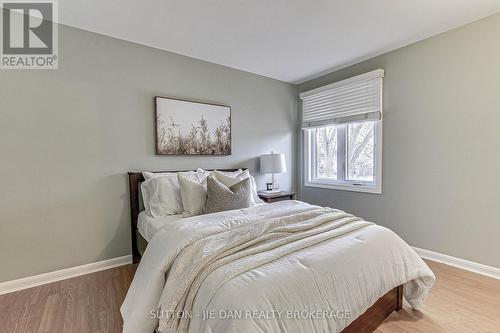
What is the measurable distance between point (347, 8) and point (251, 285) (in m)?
2.42

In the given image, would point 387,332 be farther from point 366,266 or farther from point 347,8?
point 347,8

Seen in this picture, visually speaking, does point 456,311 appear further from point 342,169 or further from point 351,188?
point 342,169

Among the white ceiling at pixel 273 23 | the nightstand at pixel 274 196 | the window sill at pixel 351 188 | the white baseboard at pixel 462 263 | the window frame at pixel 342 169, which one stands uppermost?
the white ceiling at pixel 273 23

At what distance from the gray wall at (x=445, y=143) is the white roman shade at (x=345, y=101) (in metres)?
0.14

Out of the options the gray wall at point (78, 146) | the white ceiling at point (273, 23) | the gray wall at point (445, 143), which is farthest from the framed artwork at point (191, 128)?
the gray wall at point (445, 143)

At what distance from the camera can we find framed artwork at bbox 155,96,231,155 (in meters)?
2.96

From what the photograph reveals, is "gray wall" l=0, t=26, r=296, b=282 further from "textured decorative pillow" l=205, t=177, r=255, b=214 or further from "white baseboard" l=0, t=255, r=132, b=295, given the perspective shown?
"textured decorative pillow" l=205, t=177, r=255, b=214

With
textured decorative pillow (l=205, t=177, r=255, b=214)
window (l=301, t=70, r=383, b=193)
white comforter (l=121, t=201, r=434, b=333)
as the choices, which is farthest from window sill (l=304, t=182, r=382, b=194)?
textured decorative pillow (l=205, t=177, r=255, b=214)

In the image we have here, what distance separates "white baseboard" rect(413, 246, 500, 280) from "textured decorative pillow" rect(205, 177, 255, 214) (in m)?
2.17

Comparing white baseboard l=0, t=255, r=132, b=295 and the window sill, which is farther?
the window sill

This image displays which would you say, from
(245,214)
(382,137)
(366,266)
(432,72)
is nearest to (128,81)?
(245,214)

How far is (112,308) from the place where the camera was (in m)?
1.95

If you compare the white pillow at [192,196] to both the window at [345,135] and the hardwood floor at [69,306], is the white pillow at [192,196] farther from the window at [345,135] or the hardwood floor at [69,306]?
the window at [345,135]

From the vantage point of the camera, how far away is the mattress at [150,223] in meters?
2.27
